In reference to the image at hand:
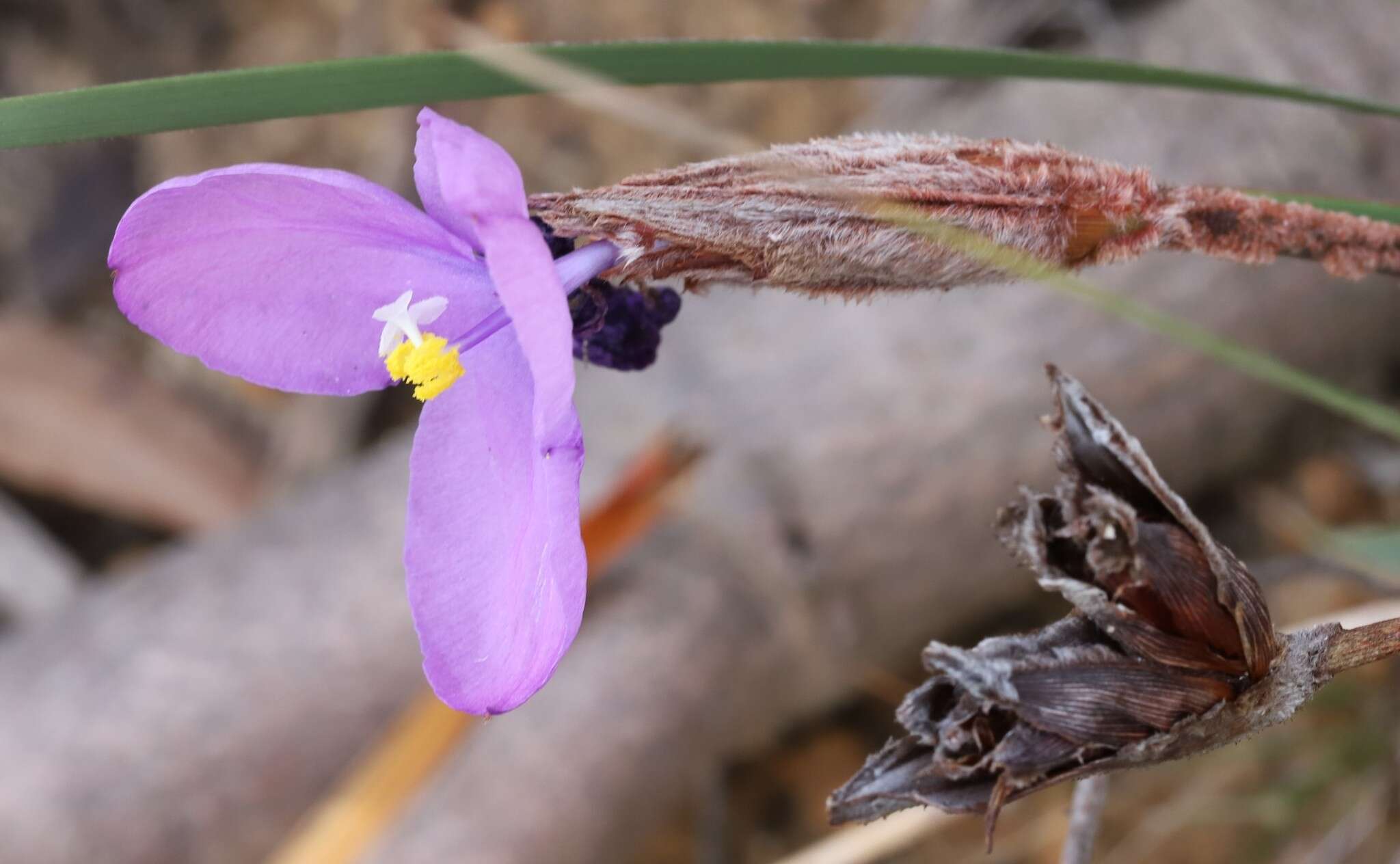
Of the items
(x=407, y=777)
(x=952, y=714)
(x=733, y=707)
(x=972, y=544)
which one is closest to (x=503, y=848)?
(x=407, y=777)

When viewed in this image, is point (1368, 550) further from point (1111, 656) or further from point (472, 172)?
point (472, 172)

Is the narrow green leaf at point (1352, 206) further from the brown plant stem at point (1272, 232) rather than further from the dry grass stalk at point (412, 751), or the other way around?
the dry grass stalk at point (412, 751)

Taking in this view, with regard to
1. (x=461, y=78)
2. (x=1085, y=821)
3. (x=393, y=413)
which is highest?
(x=461, y=78)

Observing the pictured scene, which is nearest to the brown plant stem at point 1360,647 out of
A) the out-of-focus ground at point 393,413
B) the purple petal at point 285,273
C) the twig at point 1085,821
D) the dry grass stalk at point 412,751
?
the twig at point 1085,821

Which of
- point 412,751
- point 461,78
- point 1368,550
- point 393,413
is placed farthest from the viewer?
point 393,413

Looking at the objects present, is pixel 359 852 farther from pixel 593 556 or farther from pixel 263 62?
pixel 263 62

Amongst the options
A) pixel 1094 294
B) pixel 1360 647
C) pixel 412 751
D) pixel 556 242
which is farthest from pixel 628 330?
pixel 412 751
